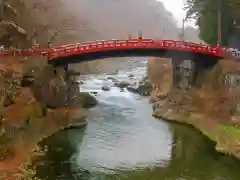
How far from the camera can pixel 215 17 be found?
55531 millimetres

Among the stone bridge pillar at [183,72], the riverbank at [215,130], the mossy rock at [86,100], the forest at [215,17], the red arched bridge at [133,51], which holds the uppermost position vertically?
the forest at [215,17]

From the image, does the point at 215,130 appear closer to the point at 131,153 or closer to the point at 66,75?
the point at 131,153

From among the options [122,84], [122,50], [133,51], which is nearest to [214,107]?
[133,51]

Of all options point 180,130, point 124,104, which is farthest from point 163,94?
point 180,130

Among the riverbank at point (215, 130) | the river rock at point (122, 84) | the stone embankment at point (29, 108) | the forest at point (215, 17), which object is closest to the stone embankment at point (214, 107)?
the riverbank at point (215, 130)

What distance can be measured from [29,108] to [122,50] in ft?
47.3

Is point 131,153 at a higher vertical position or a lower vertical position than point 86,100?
lower

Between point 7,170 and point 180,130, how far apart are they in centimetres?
2353

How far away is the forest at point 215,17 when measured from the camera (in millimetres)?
53562

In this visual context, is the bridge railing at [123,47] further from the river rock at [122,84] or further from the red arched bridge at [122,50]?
the river rock at [122,84]

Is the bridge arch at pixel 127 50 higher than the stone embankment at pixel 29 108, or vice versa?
the bridge arch at pixel 127 50

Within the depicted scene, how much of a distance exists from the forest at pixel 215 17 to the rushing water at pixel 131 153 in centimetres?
1450

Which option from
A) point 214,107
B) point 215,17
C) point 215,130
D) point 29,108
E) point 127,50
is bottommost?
point 215,130

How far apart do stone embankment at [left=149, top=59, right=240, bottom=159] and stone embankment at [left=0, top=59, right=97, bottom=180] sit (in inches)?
496
